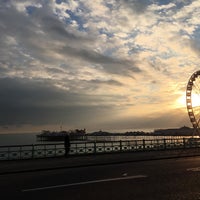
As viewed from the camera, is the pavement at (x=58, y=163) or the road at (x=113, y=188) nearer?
the road at (x=113, y=188)

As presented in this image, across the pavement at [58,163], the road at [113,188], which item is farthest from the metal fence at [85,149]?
the road at [113,188]

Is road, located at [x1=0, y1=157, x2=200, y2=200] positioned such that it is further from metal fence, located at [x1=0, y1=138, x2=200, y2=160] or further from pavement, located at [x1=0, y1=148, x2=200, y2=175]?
metal fence, located at [x1=0, y1=138, x2=200, y2=160]

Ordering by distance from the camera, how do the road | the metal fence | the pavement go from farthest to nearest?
the metal fence, the pavement, the road

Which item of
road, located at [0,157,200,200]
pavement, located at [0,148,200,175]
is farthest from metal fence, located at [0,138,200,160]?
road, located at [0,157,200,200]

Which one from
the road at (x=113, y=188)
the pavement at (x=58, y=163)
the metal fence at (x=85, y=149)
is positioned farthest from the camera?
the metal fence at (x=85, y=149)

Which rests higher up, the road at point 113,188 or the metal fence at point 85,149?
the metal fence at point 85,149

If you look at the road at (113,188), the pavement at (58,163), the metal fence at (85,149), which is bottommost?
the road at (113,188)

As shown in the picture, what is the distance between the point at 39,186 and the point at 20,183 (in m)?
1.48

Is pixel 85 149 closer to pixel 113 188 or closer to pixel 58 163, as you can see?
pixel 58 163

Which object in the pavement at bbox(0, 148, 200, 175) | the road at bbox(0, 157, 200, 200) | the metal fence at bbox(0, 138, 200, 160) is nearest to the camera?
the road at bbox(0, 157, 200, 200)

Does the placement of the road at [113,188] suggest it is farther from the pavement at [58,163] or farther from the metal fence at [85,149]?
the metal fence at [85,149]

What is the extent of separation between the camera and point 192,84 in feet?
162

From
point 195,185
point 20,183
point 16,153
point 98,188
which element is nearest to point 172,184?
point 195,185

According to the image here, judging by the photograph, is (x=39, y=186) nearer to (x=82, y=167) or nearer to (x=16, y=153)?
(x=82, y=167)
